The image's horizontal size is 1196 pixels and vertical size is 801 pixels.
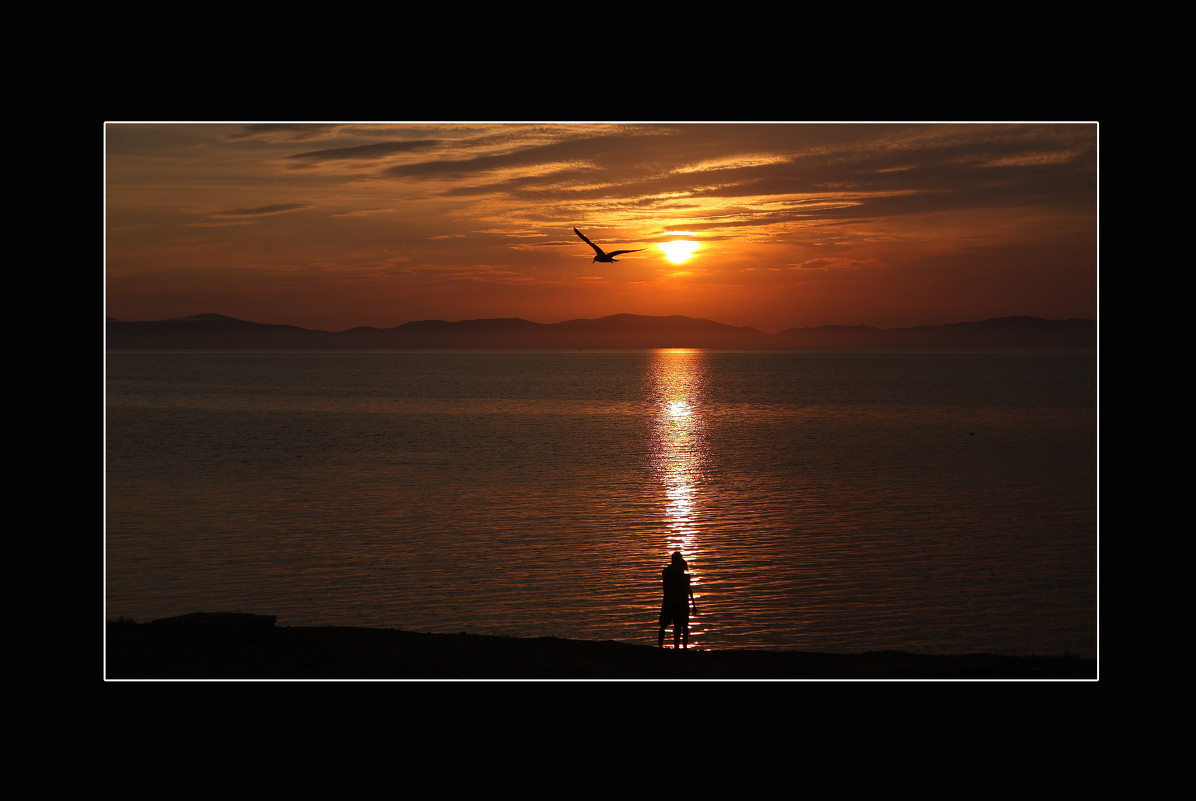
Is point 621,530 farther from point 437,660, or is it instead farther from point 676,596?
point 437,660

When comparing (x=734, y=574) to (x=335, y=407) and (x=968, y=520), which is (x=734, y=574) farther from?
(x=335, y=407)

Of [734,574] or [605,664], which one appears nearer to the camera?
[605,664]

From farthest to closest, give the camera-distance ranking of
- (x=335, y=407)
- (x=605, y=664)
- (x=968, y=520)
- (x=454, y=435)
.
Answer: (x=335, y=407)
(x=454, y=435)
(x=968, y=520)
(x=605, y=664)

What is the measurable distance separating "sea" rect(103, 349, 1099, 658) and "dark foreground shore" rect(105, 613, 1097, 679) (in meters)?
2.74

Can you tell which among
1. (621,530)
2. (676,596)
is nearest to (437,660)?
(676,596)

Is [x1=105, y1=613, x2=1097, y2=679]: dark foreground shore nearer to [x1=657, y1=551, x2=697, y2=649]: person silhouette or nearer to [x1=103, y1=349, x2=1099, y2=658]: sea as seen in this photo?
[x1=657, y1=551, x2=697, y2=649]: person silhouette

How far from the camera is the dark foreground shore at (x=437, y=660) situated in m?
13.2

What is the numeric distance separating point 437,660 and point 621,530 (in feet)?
71.8

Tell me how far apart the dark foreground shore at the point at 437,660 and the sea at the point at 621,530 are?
2.74 metres

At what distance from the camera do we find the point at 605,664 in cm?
1448

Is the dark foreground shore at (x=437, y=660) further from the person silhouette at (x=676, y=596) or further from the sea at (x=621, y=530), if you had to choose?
the sea at (x=621, y=530)

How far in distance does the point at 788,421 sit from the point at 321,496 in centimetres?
6081
